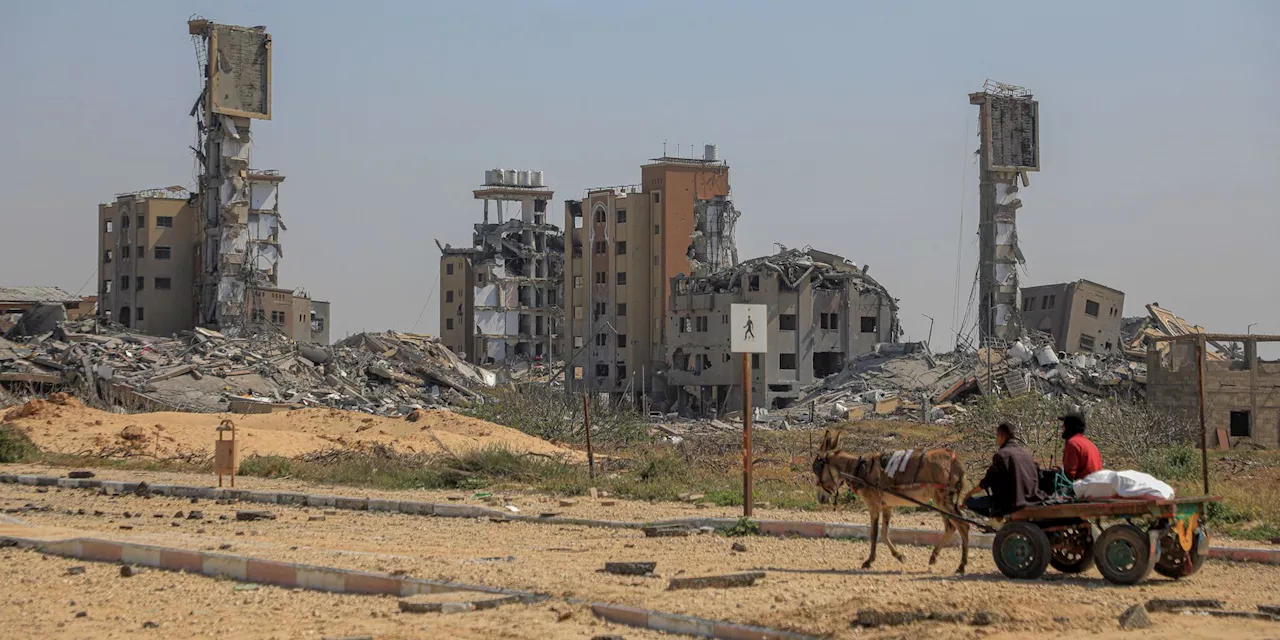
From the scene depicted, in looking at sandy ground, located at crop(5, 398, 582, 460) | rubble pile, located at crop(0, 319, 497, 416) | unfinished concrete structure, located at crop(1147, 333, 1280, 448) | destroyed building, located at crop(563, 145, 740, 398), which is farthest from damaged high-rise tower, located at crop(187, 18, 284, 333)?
unfinished concrete structure, located at crop(1147, 333, 1280, 448)

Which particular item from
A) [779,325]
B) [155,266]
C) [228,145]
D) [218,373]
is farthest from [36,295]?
[779,325]

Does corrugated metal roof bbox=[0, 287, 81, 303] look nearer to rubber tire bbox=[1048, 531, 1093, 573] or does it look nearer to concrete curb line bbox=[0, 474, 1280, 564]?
concrete curb line bbox=[0, 474, 1280, 564]

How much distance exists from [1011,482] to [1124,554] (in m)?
1.12

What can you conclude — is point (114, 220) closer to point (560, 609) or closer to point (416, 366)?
point (416, 366)

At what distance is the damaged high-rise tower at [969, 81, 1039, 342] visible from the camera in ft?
258

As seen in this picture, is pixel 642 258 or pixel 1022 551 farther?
pixel 642 258

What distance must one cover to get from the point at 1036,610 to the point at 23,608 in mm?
8069

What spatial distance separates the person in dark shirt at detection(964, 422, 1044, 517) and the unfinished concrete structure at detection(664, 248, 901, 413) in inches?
2352

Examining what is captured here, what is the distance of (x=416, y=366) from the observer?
257 feet

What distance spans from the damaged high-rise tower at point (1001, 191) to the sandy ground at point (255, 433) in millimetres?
47630

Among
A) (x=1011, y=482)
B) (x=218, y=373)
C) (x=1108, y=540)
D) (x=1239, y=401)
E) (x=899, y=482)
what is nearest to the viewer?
(x=1108, y=540)

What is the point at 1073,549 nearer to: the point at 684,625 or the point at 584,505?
the point at 684,625

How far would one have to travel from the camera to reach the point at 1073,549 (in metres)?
12.1

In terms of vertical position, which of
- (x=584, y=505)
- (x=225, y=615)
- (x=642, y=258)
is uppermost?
(x=642, y=258)
